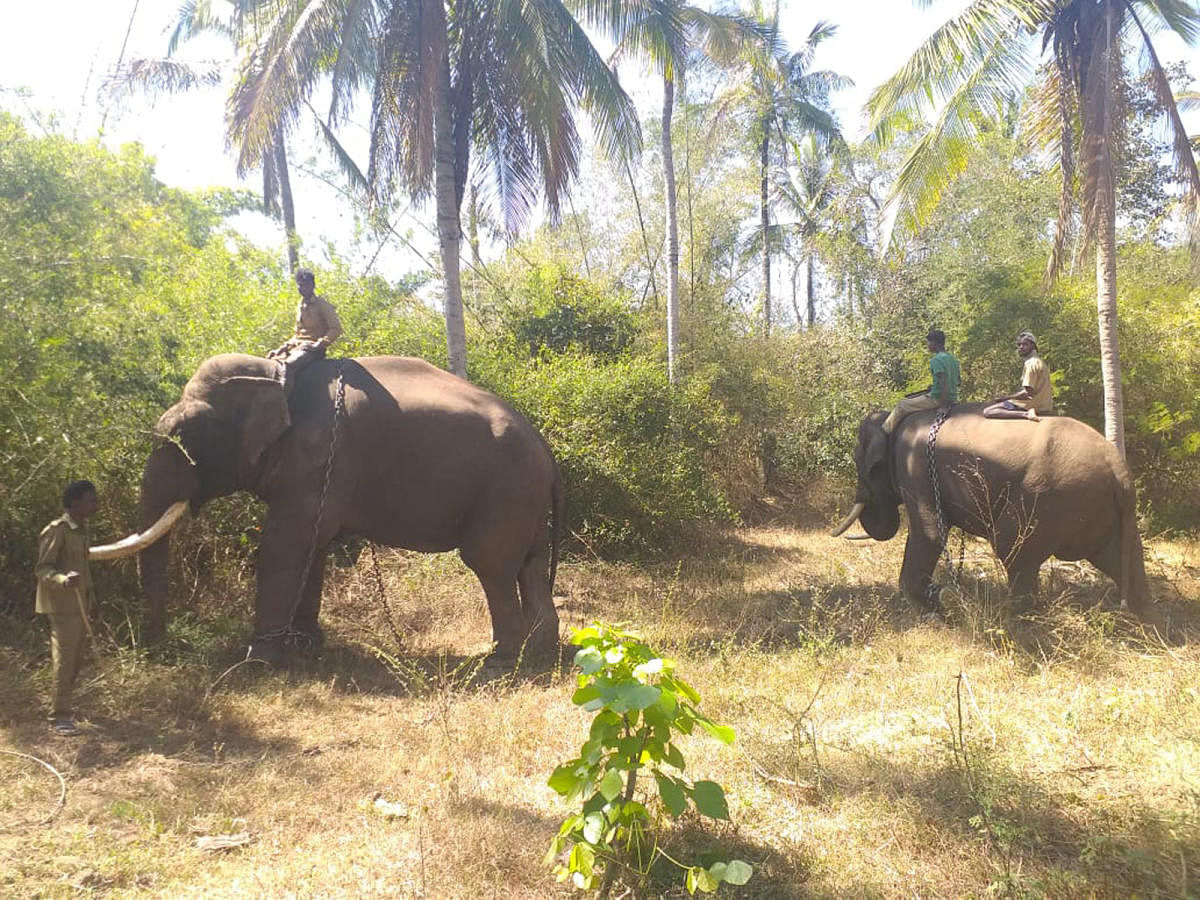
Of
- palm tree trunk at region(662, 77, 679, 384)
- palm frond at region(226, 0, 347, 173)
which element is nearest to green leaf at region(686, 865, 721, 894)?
palm frond at region(226, 0, 347, 173)

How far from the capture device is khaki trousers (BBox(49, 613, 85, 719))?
13.6 ft

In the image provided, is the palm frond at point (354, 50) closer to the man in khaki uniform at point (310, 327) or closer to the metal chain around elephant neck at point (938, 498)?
the man in khaki uniform at point (310, 327)

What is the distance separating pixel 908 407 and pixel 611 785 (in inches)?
249

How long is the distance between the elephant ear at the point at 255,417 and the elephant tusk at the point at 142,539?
0.51 meters

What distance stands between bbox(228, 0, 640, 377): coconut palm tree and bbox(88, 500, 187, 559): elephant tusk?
400 centimetres

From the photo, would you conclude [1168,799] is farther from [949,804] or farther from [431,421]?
[431,421]

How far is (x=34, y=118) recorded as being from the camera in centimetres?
945

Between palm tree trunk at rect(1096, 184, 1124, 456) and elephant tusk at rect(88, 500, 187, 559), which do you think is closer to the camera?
elephant tusk at rect(88, 500, 187, 559)

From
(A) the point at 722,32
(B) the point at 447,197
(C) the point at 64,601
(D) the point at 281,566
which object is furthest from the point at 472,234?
(C) the point at 64,601

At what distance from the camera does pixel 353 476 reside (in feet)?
18.7

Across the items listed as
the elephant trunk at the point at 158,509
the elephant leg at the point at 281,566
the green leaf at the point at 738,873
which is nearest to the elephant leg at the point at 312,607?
the elephant leg at the point at 281,566

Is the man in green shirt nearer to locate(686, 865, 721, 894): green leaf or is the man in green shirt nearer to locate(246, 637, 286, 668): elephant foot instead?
locate(686, 865, 721, 894): green leaf

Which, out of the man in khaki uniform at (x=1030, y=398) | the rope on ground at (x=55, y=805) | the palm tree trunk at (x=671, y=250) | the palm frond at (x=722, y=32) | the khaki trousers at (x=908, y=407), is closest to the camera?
the rope on ground at (x=55, y=805)

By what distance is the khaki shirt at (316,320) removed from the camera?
6.36 metres
